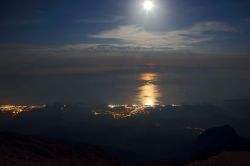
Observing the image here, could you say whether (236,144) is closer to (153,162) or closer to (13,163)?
(153,162)

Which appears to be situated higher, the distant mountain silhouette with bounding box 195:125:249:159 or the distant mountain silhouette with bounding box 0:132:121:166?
the distant mountain silhouette with bounding box 0:132:121:166

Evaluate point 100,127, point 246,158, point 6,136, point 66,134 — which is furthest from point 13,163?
A: point 100,127

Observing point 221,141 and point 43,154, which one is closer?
point 43,154

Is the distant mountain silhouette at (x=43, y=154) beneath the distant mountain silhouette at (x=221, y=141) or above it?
above

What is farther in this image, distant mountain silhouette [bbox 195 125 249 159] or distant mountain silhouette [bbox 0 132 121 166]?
distant mountain silhouette [bbox 195 125 249 159]

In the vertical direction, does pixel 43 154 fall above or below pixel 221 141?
above
